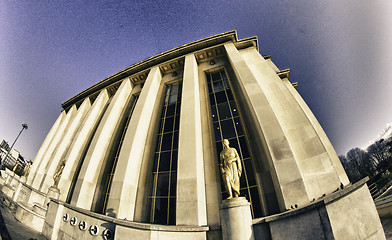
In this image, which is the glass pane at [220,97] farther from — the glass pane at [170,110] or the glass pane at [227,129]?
the glass pane at [170,110]

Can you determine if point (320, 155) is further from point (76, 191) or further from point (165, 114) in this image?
point (76, 191)

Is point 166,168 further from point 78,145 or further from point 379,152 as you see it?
point 379,152

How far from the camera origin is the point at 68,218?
898 cm

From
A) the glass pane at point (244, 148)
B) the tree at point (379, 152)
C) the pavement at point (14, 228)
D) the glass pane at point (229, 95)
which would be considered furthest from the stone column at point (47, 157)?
the tree at point (379, 152)

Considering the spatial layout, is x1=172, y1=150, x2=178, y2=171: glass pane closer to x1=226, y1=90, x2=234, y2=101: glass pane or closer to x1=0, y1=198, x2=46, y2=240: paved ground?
x1=226, y1=90, x2=234, y2=101: glass pane

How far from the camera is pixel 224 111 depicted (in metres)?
11.9

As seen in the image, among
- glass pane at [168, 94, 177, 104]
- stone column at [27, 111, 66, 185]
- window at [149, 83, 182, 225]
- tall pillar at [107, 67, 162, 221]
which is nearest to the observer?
tall pillar at [107, 67, 162, 221]

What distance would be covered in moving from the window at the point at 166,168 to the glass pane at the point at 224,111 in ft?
13.3

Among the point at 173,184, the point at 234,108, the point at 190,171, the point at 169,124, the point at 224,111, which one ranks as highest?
the point at 234,108

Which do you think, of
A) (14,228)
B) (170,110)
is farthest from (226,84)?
(14,228)

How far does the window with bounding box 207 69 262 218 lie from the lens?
8.62 m

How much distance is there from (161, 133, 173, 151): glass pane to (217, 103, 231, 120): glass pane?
4.70 meters

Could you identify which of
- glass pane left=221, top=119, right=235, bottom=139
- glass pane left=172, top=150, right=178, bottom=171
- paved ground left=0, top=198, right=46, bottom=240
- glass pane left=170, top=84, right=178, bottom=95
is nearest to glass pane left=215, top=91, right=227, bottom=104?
glass pane left=221, top=119, right=235, bottom=139

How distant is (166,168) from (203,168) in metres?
3.21
